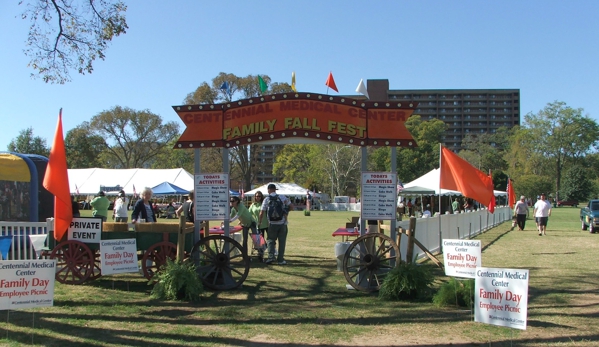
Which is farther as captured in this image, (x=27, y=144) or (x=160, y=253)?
(x=27, y=144)

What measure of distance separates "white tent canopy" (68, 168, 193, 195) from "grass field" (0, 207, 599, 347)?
88.5 ft

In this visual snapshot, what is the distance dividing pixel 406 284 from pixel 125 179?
34.5 metres

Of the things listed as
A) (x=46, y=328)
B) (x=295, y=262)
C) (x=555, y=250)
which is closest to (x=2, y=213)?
(x=295, y=262)

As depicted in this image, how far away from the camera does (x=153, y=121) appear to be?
6425cm

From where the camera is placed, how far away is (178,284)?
810cm

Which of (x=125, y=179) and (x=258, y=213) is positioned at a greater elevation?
(x=125, y=179)

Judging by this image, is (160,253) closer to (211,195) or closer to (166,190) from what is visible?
(211,195)

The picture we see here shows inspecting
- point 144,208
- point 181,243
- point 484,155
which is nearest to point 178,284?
point 181,243

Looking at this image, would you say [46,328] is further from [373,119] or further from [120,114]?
[120,114]

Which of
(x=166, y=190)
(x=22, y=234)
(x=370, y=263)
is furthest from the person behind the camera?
(x=166, y=190)

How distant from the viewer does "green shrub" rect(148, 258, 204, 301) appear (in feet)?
26.6

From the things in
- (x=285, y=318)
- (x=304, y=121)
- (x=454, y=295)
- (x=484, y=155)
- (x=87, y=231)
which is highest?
(x=484, y=155)

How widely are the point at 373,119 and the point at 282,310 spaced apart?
11.9 feet

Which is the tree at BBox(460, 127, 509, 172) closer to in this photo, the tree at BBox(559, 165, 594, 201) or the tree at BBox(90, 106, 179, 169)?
the tree at BBox(559, 165, 594, 201)
